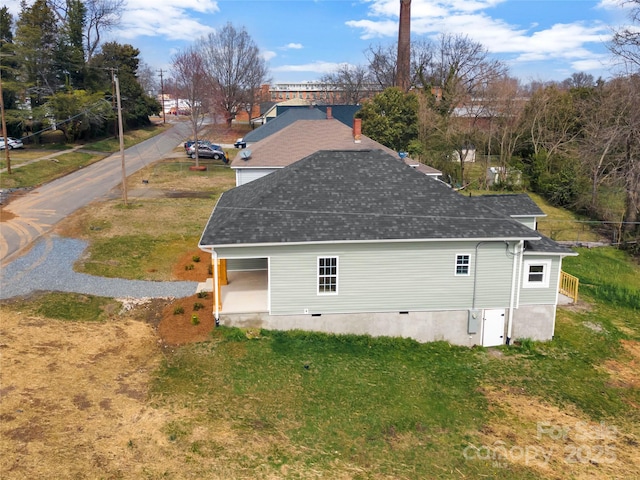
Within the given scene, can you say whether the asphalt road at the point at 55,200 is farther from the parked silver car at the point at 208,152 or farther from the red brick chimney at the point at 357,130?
the red brick chimney at the point at 357,130

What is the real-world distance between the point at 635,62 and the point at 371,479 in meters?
31.2

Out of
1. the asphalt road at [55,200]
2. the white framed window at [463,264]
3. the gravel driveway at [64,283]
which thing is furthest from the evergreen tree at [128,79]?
the white framed window at [463,264]

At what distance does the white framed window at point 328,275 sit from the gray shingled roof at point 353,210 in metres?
0.95

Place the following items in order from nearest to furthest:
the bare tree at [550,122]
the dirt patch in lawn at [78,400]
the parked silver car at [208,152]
A: the dirt patch in lawn at [78,400] < the bare tree at [550,122] < the parked silver car at [208,152]

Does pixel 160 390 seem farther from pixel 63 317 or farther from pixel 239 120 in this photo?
pixel 239 120

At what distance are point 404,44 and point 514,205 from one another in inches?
1972

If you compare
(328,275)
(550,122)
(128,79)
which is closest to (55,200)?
(328,275)

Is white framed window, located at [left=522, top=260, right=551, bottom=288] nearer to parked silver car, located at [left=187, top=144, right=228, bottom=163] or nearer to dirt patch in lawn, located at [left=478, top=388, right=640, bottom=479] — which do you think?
dirt patch in lawn, located at [left=478, top=388, right=640, bottom=479]

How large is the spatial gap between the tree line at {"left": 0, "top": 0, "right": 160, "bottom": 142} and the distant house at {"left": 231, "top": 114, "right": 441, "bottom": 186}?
28.4 meters

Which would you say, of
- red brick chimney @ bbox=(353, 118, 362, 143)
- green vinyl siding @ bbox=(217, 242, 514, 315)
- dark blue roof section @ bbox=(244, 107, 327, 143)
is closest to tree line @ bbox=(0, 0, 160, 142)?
dark blue roof section @ bbox=(244, 107, 327, 143)

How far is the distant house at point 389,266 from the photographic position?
1711cm

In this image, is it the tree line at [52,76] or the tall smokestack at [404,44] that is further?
the tall smokestack at [404,44]

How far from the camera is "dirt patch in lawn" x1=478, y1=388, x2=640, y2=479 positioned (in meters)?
12.1

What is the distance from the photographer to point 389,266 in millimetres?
17531
